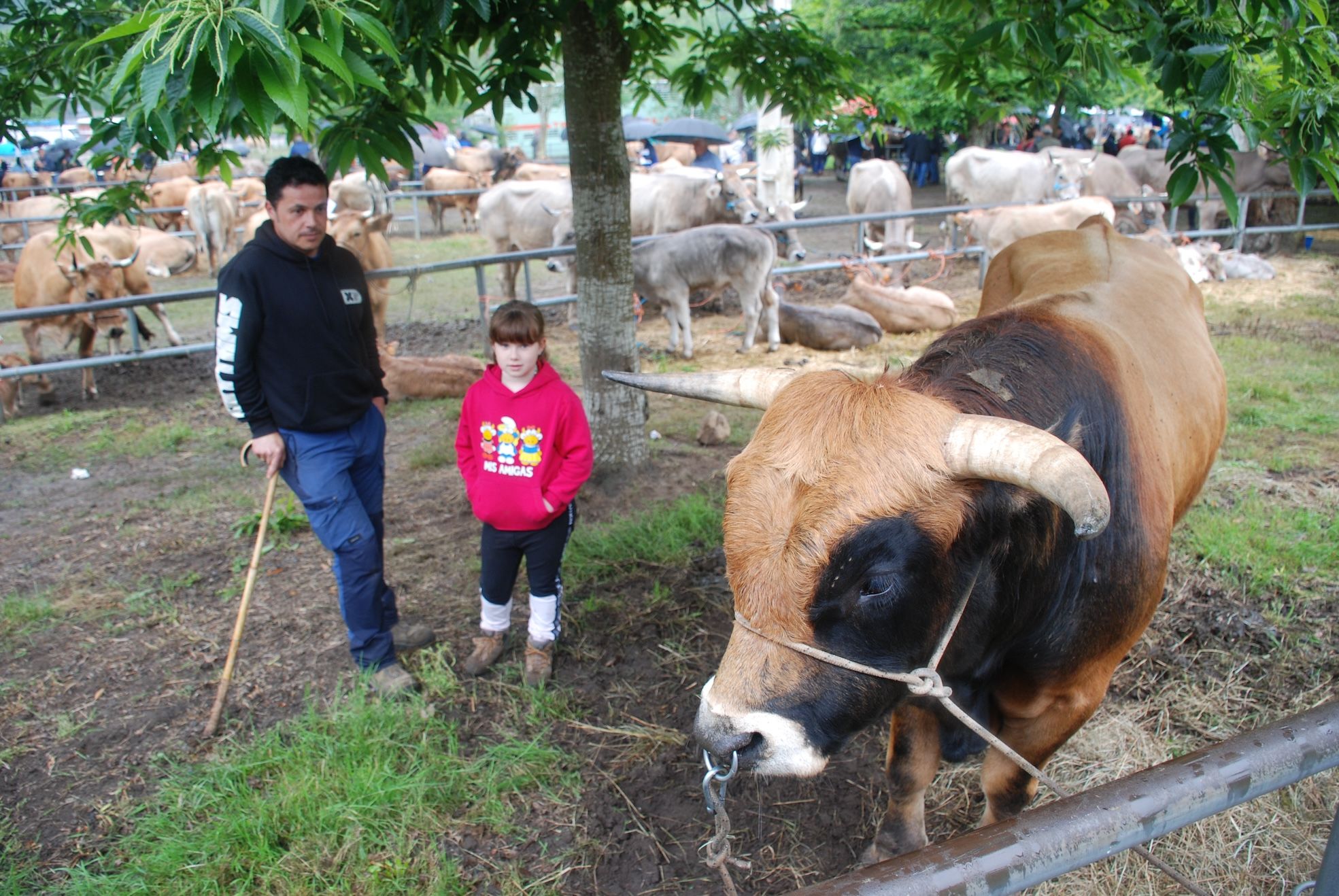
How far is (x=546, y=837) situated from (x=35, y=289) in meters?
9.28

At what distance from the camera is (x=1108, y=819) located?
4.13ft

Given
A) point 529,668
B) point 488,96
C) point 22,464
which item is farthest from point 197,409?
point 529,668

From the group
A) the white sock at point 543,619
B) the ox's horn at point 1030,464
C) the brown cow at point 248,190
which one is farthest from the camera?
the brown cow at point 248,190

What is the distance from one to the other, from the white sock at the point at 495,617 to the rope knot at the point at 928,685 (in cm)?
221

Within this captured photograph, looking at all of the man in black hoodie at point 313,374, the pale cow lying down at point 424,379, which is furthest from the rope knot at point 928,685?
the pale cow lying down at point 424,379

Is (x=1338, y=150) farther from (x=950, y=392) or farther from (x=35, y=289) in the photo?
(x=35, y=289)

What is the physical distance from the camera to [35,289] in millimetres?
9000

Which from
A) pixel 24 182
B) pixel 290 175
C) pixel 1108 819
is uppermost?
pixel 24 182

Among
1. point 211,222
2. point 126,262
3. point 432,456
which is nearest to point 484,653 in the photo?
point 432,456

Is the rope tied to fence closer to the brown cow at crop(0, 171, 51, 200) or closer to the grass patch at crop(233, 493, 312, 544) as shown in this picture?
the grass patch at crop(233, 493, 312, 544)

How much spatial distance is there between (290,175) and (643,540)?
8.19 feet

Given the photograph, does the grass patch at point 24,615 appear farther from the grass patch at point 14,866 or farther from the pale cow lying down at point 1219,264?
the pale cow lying down at point 1219,264

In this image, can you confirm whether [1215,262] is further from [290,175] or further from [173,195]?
[173,195]

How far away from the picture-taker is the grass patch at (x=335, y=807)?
8.75 ft
